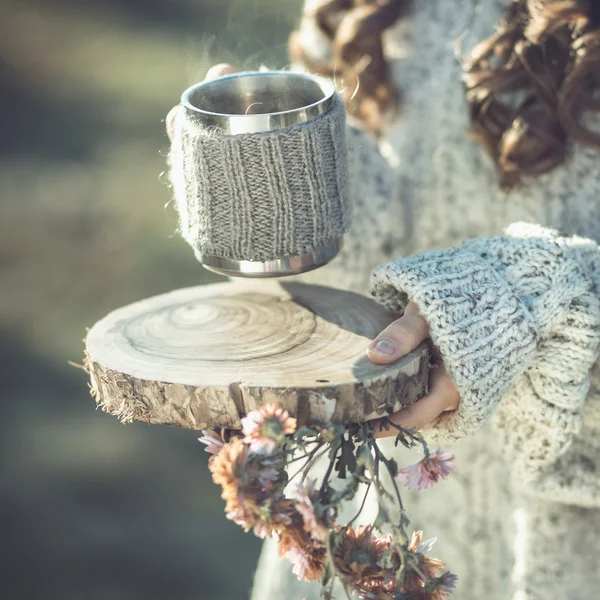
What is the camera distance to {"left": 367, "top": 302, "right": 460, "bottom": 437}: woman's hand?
2.93 ft

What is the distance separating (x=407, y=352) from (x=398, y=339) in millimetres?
17

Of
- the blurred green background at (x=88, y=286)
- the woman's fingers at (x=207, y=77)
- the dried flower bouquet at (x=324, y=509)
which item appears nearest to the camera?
the dried flower bouquet at (x=324, y=509)

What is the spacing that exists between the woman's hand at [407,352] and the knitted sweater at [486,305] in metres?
0.02

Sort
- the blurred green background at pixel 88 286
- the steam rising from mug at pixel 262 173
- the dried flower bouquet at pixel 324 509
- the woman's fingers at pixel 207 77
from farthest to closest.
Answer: the blurred green background at pixel 88 286
the woman's fingers at pixel 207 77
the steam rising from mug at pixel 262 173
the dried flower bouquet at pixel 324 509

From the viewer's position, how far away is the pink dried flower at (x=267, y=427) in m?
0.79

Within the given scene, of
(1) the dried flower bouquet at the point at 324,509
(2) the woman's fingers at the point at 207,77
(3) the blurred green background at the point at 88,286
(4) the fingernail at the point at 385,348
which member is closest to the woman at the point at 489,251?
(4) the fingernail at the point at 385,348

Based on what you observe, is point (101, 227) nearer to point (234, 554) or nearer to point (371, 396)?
point (234, 554)

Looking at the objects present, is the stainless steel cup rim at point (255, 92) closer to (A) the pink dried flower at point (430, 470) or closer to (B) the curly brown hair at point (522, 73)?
(B) the curly brown hair at point (522, 73)

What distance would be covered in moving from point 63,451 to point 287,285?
2.59 meters

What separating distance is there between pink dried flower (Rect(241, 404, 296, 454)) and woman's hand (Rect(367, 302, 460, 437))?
0.46ft

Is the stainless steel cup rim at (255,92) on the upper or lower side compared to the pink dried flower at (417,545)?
upper

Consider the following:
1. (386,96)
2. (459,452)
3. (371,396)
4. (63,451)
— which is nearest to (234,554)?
(63,451)

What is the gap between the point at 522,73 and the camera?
1.15 metres

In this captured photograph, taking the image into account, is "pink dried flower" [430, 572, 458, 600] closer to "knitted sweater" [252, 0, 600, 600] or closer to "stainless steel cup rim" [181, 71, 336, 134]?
"knitted sweater" [252, 0, 600, 600]
